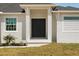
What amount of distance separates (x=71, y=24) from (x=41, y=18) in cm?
300

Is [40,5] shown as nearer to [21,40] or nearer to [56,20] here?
[56,20]

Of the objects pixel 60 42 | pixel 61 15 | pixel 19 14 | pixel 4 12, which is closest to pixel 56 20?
pixel 61 15

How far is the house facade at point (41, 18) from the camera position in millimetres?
19234

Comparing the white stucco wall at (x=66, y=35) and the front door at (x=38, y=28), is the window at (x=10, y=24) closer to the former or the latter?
the front door at (x=38, y=28)

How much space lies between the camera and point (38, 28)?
2195cm

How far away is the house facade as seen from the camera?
19.2 metres

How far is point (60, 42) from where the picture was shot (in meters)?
19.4

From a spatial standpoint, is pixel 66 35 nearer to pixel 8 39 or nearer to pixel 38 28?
pixel 38 28

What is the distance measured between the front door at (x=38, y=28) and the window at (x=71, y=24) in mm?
2601

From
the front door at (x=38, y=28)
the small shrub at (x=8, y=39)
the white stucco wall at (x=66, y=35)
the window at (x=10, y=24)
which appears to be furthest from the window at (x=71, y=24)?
the small shrub at (x=8, y=39)

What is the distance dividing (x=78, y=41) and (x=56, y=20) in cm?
276

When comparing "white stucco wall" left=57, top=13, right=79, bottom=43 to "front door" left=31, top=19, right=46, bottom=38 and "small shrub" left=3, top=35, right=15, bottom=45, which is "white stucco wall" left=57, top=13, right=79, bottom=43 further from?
"small shrub" left=3, top=35, right=15, bottom=45

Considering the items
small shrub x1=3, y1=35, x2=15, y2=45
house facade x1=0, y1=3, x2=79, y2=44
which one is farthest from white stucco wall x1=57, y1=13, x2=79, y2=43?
small shrub x1=3, y1=35, x2=15, y2=45

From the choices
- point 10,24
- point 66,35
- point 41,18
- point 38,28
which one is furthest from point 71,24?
point 10,24
